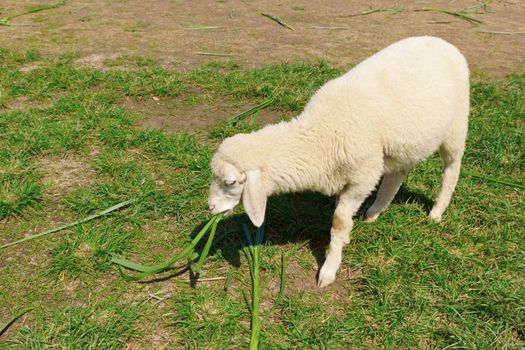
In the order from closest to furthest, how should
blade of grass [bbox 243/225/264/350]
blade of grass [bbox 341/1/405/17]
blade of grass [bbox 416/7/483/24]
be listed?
blade of grass [bbox 243/225/264/350], blade of grass [bbox 416/7/483/24], blade of grass [bbox 341/1/405/17]

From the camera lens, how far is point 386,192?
12.1ft

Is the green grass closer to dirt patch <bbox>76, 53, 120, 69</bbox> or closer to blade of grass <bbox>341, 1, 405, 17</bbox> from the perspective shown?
dirt patch <bbox>76, 53, 120, 69</bbox>

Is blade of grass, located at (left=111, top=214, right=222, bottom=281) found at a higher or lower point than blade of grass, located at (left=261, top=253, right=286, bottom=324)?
higher

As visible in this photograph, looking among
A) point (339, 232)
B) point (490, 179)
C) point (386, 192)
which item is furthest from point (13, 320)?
point (490, 179)

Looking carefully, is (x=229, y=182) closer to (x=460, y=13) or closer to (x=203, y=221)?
(x=203, y=221)

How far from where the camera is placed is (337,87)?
10.2 ft

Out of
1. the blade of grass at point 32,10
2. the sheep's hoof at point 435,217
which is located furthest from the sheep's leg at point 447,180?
the blade of grass at point 32,10

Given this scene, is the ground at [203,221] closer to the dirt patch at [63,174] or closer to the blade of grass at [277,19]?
the dirt patch at [63,174]

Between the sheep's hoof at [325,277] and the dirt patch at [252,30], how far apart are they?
404 cm

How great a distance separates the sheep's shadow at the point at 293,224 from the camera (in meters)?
3.51

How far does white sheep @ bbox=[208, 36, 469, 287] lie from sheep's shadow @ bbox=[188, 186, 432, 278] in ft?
1.35

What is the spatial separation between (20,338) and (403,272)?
2.50 metres

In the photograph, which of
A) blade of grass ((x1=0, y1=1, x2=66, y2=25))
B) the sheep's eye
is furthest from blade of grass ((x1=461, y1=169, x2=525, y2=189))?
blade of grass ((x1=0, y1=1, x2=66, y2=25))

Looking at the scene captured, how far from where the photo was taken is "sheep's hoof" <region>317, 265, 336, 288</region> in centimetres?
317
